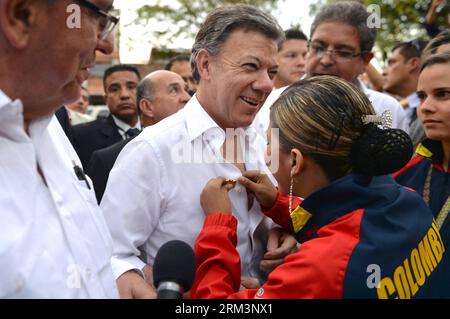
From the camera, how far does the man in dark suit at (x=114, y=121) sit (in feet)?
18.7

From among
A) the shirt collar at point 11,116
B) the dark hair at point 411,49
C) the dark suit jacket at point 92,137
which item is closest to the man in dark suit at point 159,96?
the dark suit jacket at point 92,137

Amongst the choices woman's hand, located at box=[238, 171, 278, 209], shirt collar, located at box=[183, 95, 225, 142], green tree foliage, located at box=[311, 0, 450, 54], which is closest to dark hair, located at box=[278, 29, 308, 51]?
shirt collar, located at box=[183, 95, 225, 142]

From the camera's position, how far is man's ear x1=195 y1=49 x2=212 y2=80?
2762mm

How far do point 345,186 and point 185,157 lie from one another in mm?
852

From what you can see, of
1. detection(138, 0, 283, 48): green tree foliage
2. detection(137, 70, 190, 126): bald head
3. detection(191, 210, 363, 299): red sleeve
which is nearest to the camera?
detection(191, 210, 363, 299): red sleeve

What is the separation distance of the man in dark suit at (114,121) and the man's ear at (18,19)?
13.0 feet

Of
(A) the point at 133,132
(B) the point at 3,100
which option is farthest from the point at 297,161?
(A) the point at 133,132

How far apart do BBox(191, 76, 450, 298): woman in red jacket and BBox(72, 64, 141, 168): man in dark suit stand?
11.0 feet

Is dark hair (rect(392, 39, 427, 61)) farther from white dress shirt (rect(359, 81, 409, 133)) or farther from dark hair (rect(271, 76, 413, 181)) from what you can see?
dark hair (rect(271, 76, 413, 181))

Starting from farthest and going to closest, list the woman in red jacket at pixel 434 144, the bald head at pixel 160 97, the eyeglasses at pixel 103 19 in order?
the bald head at pixel 160 97, the woman in red jacket at pixel 434 144, the eyeglasses at pixel 103 19

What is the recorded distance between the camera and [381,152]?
1.96m

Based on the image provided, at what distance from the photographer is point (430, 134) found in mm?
3156

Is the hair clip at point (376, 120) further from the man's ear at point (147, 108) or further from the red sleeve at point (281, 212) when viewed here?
the man's ear at point (147, 108)

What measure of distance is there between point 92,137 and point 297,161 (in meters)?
4.01
